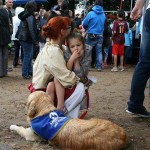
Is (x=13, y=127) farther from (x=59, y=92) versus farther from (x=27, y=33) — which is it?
(x=27, y=33)

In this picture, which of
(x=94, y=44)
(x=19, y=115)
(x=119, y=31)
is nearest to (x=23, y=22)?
(x=94, y=44)

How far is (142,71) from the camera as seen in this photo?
5062 mm

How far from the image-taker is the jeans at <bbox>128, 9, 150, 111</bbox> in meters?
5.00

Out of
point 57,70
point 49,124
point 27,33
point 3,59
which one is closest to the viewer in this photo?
point 49,124

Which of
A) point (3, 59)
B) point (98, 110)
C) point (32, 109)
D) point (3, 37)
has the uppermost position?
point (3, 37)

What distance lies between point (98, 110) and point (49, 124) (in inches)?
80.9

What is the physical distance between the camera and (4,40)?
10000 mm

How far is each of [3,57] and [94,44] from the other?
307cm

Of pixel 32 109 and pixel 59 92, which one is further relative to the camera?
pixel 59 92

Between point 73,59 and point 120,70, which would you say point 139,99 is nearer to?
point 73,59

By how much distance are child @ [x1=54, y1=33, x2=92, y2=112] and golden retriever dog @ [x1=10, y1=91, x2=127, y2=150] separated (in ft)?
1.67

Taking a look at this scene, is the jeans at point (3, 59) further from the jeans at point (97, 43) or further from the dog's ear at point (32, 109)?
the dog's ear at point (32, 109)

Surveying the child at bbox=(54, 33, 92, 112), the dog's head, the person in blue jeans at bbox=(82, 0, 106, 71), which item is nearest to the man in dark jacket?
the person in blue jeans at bbox=(82, 0, 106, 71)

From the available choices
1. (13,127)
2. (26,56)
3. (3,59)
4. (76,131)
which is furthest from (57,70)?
(3,59)
